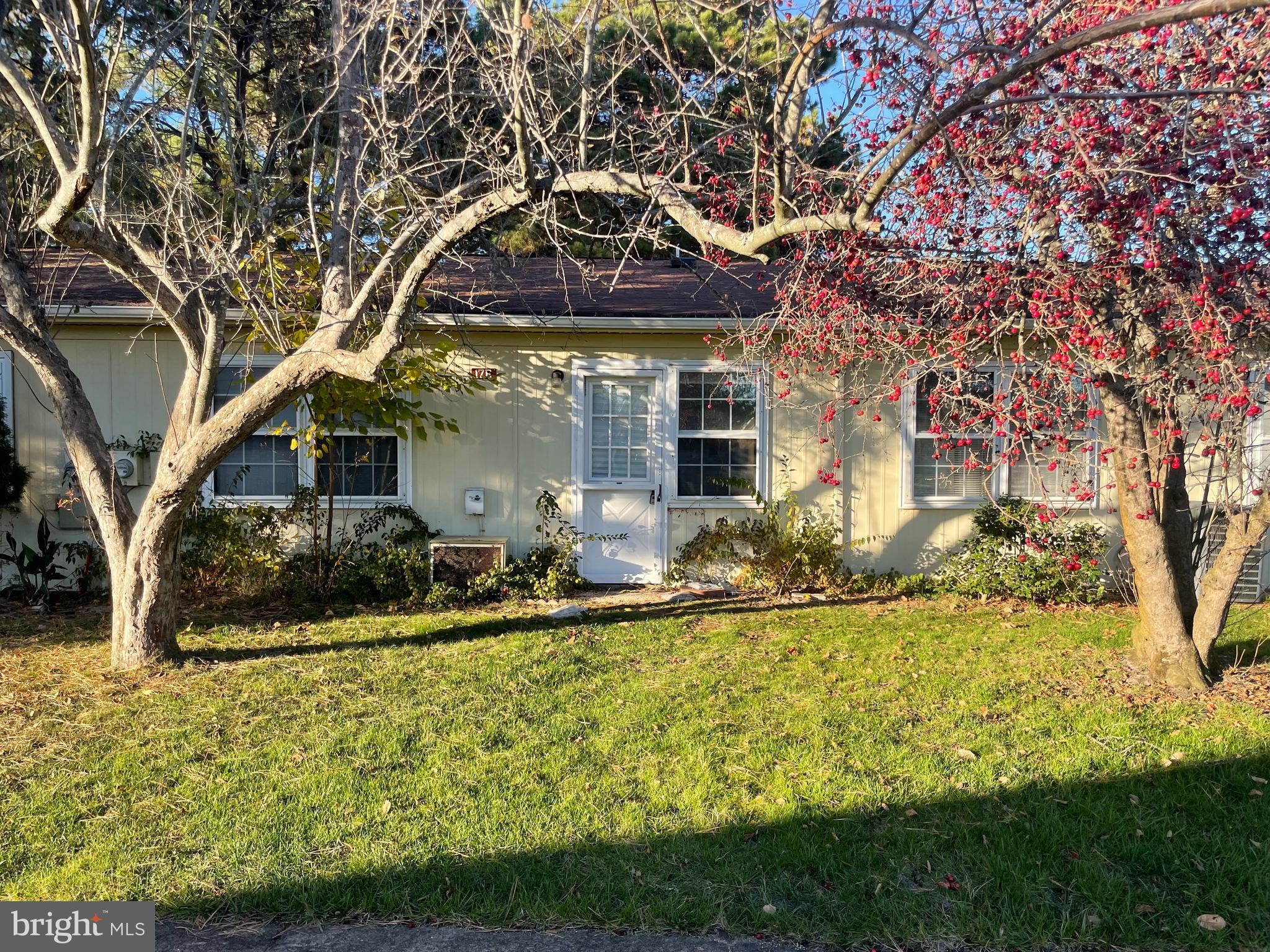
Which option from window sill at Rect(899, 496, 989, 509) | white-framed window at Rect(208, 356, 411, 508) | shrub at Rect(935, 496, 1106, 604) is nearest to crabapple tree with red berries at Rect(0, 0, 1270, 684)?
shrub at Rect(935, 496, 1106, 604)

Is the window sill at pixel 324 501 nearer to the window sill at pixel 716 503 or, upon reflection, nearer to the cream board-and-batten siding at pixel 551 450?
the cream board-and-batten siding at pixel 551 450

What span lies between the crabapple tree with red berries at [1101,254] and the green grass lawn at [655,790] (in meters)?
1.39

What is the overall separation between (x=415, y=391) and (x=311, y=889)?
5389 millimetres

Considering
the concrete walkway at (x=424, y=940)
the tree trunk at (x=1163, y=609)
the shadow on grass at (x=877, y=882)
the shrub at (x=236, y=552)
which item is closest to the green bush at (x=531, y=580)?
the shrub at (x=236, y=552)

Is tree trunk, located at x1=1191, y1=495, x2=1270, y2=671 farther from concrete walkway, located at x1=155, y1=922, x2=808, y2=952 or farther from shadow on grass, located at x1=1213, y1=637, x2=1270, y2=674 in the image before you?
concrete walkway, located at x1=155, y1=922, x2=808, y2=952

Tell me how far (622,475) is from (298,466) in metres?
3.40

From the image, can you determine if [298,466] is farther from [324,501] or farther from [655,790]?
[655,790]

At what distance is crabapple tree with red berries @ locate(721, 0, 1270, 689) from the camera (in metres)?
4.00

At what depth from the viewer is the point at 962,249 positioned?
4.64m

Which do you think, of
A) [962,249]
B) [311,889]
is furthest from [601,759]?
[962,249]

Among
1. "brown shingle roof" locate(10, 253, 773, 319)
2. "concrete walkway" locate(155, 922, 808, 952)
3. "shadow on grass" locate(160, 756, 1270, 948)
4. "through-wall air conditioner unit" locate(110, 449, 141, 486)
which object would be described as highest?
"brown shingle roof" locate(10, 253, 773, 319)

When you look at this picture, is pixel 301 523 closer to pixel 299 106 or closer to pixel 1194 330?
pixel 299 106

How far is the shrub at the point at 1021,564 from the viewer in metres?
7.68

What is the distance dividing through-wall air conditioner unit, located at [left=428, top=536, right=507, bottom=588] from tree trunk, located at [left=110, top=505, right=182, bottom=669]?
2601 millimetres
